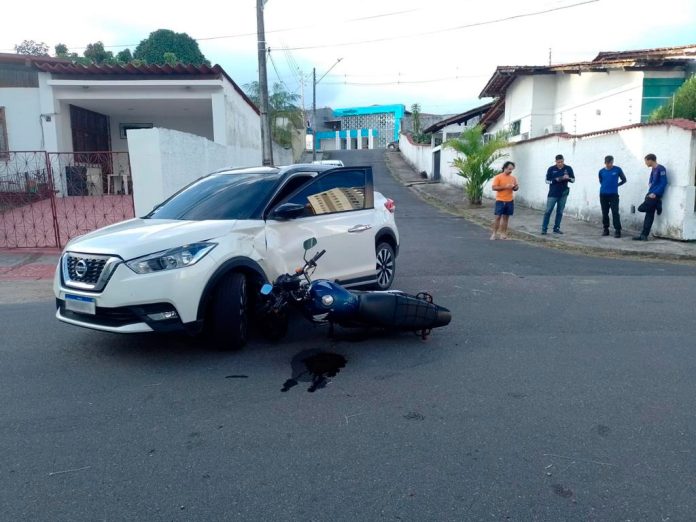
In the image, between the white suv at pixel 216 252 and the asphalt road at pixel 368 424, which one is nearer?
the asphalt road at pixel 368 424

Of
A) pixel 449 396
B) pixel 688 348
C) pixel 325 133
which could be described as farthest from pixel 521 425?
pixel 325 133

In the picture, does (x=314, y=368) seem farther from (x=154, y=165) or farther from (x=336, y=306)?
(x=154, y=165)

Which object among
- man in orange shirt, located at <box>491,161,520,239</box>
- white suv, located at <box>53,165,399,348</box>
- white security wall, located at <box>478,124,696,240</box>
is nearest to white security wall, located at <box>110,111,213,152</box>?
white security wall, located at <box>478,124,696,240</box>

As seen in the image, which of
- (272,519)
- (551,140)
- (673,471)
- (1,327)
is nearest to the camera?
(272,519)

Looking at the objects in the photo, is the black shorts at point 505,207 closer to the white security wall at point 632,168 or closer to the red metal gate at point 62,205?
the white security wall at point 632,168

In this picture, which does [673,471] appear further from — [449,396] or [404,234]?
[404,234]

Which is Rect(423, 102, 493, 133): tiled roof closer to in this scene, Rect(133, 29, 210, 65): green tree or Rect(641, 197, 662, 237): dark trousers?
Rect(133, 29, 210, 65): green tree

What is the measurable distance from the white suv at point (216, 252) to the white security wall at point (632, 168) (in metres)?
6.95

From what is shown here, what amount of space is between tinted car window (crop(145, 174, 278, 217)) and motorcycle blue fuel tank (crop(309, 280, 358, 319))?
1079 millimetres

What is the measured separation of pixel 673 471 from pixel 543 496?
0.84 metres

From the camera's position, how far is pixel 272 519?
9.54ft

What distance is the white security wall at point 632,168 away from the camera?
423 inches

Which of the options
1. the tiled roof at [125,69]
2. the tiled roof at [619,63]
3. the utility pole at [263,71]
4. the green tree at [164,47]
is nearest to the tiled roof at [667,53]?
the tiled roof at [619,63]

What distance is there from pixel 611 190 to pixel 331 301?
8846 millimetres
